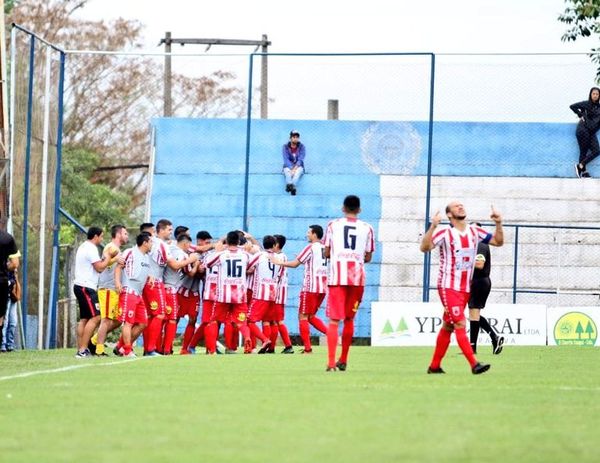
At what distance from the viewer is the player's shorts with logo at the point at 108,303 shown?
24.3m

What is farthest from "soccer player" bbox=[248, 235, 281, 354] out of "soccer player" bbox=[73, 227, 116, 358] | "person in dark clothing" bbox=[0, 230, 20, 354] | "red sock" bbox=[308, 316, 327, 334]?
"person in dark clothing" bbox=[0, 230, 20, 354]

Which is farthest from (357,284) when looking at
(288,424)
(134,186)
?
(134,186)

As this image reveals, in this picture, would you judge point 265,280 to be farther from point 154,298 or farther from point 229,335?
point 154,298

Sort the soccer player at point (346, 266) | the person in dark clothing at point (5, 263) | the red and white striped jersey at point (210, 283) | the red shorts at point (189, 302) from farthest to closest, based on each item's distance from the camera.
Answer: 1. the red shorts at point (189, 302)
2. the red and white striped jersey at point (210, 283)
3. the person in dark clothing at point (5, 263)
4. the soccer player at point (346, 266)

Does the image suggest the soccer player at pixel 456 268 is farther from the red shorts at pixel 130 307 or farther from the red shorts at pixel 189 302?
the red shorts at pixel 189 302

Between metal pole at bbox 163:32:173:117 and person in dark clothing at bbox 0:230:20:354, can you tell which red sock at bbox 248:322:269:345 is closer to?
person in dark clothing at bbox 0:230:20:354

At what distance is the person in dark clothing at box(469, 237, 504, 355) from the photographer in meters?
23.9

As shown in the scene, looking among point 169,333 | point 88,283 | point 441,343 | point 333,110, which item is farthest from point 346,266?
point 333,110

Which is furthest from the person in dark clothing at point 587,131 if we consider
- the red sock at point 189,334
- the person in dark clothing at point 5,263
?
the person in dark clothing at point 5,263

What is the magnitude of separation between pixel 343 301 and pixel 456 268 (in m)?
1.76

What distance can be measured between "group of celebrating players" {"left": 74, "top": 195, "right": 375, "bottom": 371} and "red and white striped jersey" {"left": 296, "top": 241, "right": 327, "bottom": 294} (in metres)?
0.02

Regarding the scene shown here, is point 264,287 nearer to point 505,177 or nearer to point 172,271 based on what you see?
point 172,271

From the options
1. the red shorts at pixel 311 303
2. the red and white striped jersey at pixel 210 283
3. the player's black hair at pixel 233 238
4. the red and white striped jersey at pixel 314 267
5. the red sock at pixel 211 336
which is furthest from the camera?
the red shorts at pixel 311 303

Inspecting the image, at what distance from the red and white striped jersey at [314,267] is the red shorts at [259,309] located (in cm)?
104
